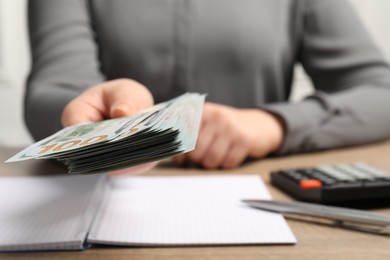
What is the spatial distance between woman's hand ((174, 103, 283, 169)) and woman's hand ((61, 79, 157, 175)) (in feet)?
0.39

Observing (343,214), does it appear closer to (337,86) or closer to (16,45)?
(337,86)

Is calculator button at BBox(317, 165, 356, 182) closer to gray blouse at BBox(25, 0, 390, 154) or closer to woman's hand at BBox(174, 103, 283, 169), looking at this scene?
woman's hand at BBox(174, 103, 283, 169)

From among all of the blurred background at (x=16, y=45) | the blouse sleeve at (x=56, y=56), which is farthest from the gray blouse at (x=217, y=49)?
the blurred background at (x=16, y=45)

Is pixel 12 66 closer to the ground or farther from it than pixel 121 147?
closer to the ground

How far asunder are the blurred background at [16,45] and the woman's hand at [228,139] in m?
1.59

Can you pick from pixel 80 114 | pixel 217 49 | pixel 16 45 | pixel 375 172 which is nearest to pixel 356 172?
pixel 375 172

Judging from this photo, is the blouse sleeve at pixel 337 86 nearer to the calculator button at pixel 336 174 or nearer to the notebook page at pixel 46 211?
the calculator button at pixel 336 174

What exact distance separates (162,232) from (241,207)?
0.09m

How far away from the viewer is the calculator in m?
0.42

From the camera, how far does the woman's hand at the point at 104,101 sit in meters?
0.46

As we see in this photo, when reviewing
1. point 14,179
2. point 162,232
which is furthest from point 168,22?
point 162,232

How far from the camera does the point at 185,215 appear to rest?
38 cm

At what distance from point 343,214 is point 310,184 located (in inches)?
3.1

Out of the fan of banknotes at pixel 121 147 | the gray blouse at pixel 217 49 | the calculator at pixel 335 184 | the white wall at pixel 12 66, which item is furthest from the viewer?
the white wall at pixel 12 66
